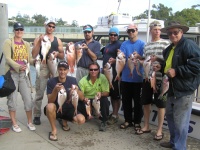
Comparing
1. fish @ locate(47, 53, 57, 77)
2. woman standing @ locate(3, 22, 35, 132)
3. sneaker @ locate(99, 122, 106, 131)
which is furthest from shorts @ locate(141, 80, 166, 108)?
woman standing @ locate(3, 22, 35, 132)

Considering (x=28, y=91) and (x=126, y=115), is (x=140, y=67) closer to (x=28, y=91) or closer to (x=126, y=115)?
(x=126, y=115)

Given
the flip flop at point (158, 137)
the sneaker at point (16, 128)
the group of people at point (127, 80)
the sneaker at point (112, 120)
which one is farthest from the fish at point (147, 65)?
the sneaker at point (16, 128)

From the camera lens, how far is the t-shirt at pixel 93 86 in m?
4.82

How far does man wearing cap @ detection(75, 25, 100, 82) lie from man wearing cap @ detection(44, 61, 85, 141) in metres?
0.70

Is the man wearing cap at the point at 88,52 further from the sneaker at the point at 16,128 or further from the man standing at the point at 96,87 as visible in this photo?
the sneaker at the point at 16,128

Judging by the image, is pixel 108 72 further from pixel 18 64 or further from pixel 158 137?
pixel 18 64

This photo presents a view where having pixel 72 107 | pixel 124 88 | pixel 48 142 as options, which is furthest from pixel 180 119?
pixel 48 142

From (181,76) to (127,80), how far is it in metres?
1.40

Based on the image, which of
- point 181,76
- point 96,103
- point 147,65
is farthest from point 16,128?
point 181,76

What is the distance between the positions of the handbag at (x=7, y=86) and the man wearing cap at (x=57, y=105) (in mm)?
612

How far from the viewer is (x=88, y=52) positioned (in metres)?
4.78

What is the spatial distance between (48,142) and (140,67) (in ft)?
6.81

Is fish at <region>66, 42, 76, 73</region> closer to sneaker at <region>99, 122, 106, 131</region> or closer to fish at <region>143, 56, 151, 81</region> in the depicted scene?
fish at <region>143, 56, 151, 81</region>

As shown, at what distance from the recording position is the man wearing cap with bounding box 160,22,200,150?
3.40 meters
